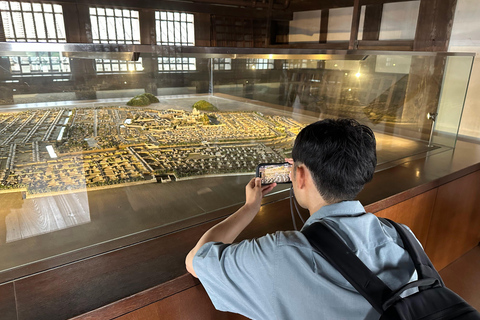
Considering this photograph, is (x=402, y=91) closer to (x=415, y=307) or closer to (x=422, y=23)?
(x=422, y=23)

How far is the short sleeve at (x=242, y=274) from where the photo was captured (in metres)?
0.68

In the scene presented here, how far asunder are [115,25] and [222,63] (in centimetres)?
52

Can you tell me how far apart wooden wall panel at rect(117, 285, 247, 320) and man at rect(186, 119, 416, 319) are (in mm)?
312

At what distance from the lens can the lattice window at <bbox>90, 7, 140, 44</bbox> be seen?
149 cm

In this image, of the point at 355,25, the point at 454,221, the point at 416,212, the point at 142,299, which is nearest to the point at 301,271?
the point at 142,299

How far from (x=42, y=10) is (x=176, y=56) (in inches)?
21.6

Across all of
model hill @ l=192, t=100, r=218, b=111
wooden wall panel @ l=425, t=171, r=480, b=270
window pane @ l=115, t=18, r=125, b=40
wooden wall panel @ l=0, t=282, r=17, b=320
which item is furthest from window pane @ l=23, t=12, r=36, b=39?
wooden wall panel @ l=425, t=171, r=480, b=270

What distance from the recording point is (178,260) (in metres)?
1.13

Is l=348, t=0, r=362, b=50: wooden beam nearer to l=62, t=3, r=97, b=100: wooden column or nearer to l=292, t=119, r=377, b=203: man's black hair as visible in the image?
l=62, t=3, r=97, b=100: wooden column

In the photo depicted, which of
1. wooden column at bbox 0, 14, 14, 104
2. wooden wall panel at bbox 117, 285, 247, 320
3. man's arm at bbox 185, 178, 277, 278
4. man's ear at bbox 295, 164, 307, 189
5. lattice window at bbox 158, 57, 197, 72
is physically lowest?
wooden wall panel at bbox 117, 285, 247, 320

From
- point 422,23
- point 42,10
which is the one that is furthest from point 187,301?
point 422,23

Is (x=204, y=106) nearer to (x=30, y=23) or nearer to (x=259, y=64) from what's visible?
(x=259, y=64)

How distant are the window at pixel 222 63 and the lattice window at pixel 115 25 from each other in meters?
0.37

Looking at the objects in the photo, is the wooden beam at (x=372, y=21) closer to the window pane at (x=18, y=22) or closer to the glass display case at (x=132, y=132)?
the glass display case at (x=132, y=132)
